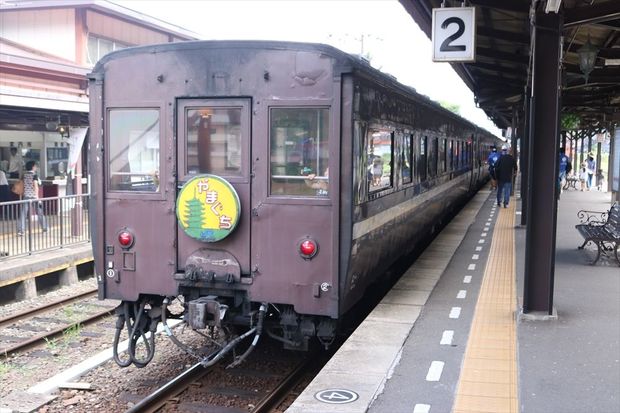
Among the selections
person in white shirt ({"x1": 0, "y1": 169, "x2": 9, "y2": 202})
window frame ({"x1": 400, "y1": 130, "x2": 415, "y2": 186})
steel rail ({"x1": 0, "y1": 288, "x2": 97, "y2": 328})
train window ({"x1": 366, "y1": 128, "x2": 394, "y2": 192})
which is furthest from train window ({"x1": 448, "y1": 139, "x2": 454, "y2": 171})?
person in white shirt ({"x1": 0, "y1": 169, "x2": 9, "y2": 202})

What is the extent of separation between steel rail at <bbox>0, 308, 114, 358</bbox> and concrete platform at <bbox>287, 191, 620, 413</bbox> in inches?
159

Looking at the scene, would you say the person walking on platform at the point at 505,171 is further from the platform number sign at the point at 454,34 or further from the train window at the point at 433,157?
the platform number sign at the point at 454,34

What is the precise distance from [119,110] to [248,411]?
117 inches

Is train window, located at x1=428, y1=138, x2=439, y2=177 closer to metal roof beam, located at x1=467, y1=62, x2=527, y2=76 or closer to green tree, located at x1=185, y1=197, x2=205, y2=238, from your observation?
metal roof beam, located at x1=467, y1=62, x2=527, y2=76

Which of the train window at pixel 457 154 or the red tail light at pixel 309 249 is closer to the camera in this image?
the red tail light at pixel 309 249

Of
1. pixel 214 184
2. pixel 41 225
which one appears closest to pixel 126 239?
pixel 214 184

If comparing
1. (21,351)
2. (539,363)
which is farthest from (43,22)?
(539,363)

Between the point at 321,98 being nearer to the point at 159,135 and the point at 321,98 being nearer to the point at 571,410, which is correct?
the point at 159,135

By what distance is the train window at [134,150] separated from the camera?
622cm

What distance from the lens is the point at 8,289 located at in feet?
35.0

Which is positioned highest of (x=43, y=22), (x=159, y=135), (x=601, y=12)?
(x=43, y=22)

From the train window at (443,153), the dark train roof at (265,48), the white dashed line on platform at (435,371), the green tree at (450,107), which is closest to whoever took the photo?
the white dashed line on platform at (435,371)

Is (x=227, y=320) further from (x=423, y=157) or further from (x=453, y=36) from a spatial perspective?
(x=423, y=157)

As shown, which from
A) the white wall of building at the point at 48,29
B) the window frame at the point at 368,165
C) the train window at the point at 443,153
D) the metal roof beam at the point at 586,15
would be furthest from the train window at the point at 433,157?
the white wall of building at the point at 48,29
